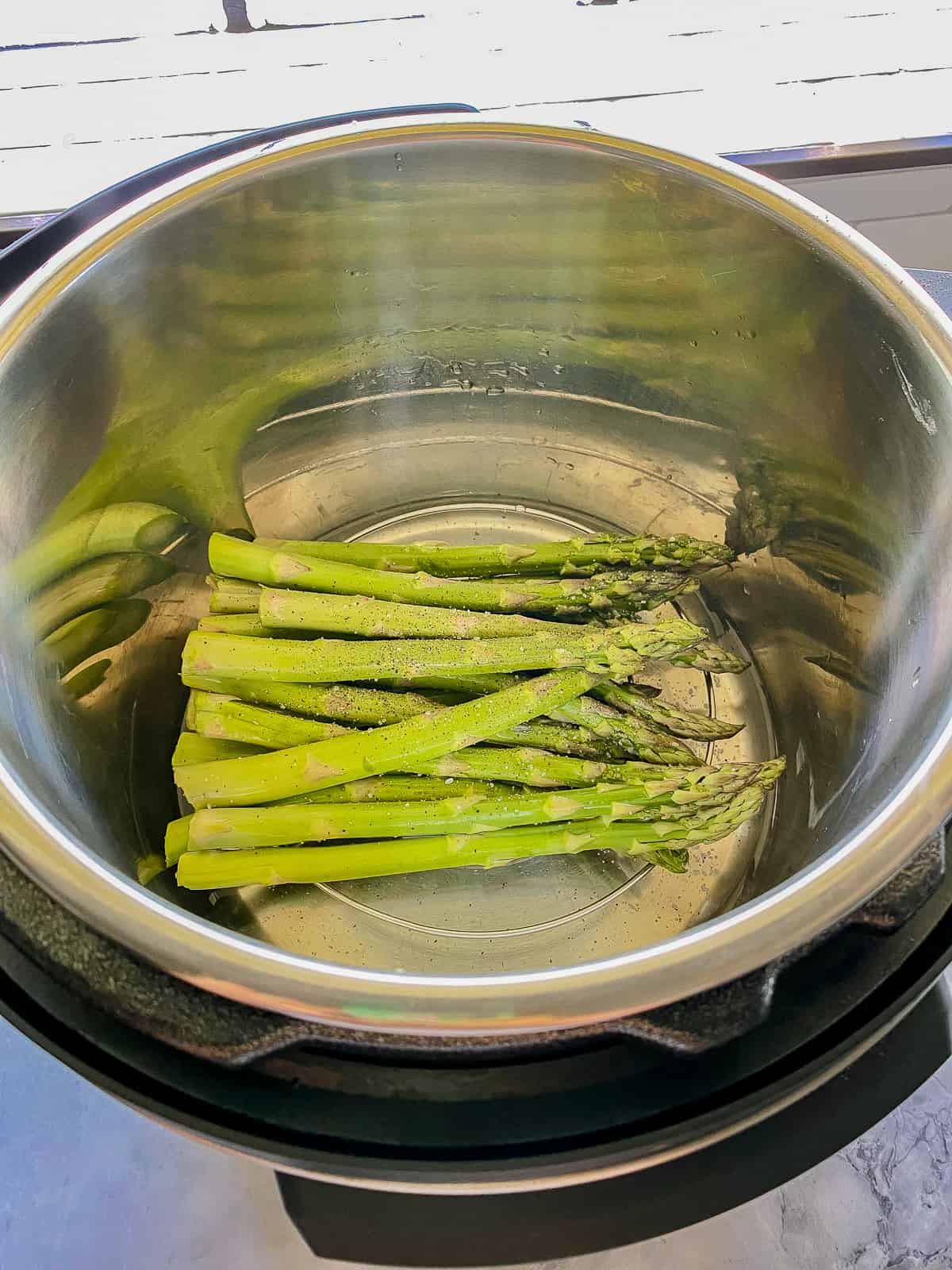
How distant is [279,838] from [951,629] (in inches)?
31.3

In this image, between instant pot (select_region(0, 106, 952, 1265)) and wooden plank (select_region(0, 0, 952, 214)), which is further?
wooden plank (select_region(0, 0, 952, 214))

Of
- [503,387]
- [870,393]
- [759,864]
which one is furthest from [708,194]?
[759,864]

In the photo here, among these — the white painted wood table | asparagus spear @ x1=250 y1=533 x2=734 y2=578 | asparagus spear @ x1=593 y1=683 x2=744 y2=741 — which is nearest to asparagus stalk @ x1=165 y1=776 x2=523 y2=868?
asparagus spear @ x1=593 y1=683 x2=744 y2=741

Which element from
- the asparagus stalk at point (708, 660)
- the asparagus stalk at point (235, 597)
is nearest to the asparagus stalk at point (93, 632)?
the asparagus stalk at point (235, 597)

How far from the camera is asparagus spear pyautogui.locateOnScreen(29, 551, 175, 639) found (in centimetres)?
108

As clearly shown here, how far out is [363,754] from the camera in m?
1.08

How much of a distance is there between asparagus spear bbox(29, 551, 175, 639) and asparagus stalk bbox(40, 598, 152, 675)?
10 mm

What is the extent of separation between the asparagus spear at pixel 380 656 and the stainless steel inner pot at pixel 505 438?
0.18 metres

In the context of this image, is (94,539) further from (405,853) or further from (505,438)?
(505,438)

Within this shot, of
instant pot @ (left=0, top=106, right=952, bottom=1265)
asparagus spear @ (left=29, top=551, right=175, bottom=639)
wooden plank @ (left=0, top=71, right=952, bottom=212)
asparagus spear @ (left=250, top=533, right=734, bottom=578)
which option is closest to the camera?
instant pot @ (left=0, top=106, right=952, bottom=1265)

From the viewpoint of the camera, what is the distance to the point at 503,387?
1530mm

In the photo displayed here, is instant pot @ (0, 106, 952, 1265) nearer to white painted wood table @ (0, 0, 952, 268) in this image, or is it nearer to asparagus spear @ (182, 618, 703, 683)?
asparagus spear @ (182, 618, 703, 683)

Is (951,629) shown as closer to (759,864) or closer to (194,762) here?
(759,864)

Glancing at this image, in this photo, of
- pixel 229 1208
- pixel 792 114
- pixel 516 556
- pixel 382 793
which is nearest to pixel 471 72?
pixel 792 114
